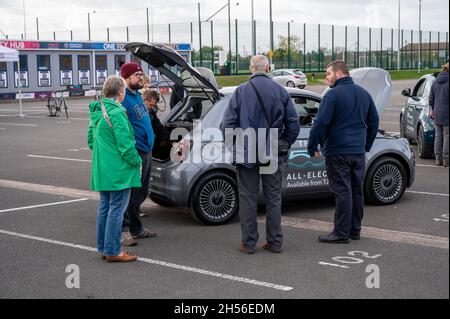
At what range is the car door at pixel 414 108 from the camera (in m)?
13.3

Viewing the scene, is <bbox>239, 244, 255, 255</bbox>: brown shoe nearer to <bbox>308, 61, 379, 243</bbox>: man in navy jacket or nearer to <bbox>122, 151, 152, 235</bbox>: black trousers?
<bbox>308, 61, 379, 243</bbox>: man in navy jacket

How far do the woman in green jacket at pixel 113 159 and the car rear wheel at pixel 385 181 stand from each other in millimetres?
3514

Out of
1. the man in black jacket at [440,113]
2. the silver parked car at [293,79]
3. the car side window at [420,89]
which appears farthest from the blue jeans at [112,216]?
the silver parked car at [293,79]

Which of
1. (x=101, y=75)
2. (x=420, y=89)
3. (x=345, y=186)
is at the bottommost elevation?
(x=345, y=186)

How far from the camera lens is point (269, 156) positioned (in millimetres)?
6570

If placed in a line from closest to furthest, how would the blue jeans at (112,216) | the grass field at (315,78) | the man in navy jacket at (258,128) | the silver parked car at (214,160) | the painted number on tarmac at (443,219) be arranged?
the blue jeans at (112,216) < the man in navy jacket at (258,128) < the silver parked car at (214,160) < the painted number on tarmac at (443,219) < the grass field at (315,78)

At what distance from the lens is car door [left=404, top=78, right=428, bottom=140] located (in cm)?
1334

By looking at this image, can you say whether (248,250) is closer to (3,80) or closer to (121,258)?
(121,258)

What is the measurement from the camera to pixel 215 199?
7840 millimetres

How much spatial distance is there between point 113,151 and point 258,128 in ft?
4.59

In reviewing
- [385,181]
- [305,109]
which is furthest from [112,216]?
[385,181]

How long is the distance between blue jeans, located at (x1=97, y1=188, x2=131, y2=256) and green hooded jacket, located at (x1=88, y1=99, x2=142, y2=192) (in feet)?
0.47

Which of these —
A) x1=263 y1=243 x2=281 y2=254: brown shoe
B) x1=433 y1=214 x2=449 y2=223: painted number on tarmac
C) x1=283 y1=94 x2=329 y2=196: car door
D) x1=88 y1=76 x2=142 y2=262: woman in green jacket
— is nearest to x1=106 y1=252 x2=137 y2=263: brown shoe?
x1=88 y1=76 x2=142 y2=262: woman in green jacket

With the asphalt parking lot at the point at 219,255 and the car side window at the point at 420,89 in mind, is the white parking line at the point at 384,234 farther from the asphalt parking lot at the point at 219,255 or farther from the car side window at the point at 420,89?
the car side window at the point at 420,89
